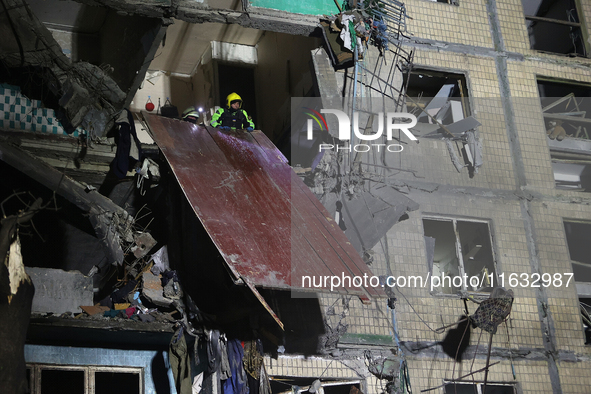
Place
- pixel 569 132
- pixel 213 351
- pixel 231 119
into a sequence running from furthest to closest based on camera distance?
pixel 569 132
pixel 231 119
pixel 213 351

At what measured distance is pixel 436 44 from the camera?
13086mm

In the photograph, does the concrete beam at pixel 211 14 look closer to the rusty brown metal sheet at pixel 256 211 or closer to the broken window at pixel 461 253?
the rusty brown metal sheet at pixel 256 211

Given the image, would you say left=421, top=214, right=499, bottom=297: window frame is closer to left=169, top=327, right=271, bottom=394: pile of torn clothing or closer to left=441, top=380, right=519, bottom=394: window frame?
left=441, top=380, right=519, bottom=394: window frame

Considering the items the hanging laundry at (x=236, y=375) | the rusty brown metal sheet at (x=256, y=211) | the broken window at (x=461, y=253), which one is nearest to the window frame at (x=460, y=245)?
the broken window at (x=461, y=253)

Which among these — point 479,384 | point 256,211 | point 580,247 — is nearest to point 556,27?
point 580,247

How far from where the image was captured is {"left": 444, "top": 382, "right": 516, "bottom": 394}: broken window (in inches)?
417

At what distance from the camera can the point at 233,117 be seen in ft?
37.9

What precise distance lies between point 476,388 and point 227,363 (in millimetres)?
4426

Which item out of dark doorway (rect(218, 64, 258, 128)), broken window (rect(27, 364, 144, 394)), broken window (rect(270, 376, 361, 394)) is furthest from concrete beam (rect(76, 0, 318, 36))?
broken window (rect(270, 376, 361, 394))

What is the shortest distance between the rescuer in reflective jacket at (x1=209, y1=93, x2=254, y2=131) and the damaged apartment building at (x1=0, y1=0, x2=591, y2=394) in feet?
1.71

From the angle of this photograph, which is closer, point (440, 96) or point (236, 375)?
point (236, 375)

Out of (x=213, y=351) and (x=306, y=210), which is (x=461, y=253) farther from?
(x=213, y=351)

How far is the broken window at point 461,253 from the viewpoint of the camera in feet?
38.0

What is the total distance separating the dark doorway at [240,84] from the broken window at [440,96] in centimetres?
404
